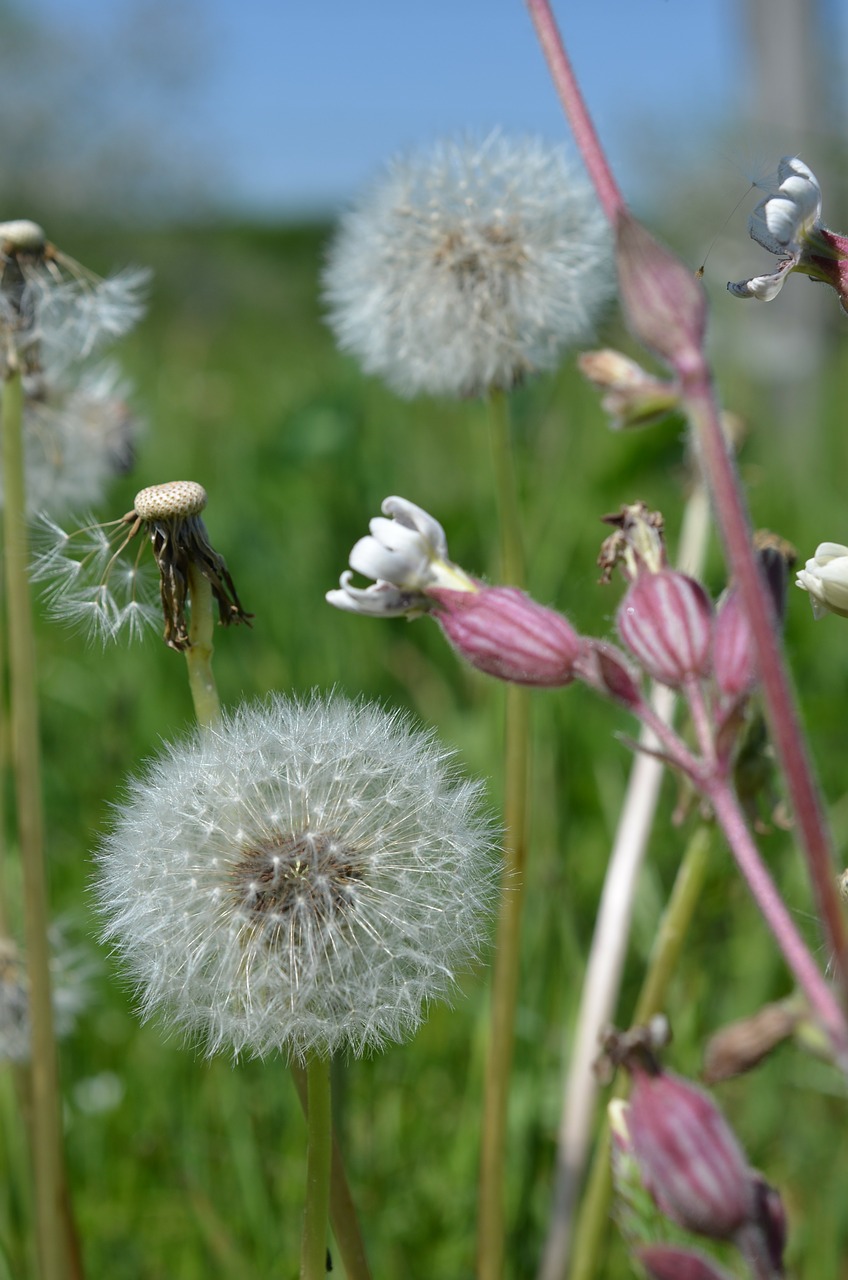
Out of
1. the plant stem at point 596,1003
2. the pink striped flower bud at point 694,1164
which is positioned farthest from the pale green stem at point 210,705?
the plant stem at point 596,1003

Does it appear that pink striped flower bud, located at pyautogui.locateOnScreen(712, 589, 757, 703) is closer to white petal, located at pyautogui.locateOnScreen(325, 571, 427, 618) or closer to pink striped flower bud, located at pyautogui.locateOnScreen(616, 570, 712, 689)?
pink striped flower bud, located at pyautogui.locateOnScreen(616, 570, 712, 689)

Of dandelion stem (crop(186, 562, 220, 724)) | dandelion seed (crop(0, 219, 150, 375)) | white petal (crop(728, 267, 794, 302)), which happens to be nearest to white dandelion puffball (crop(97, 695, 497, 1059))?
dandelion stem (crop(186, 562, 220, 724))

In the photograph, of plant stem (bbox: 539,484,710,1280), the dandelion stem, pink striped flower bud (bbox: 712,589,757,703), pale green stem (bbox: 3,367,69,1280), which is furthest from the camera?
plant stem (bbox: 539,484,710,1280)

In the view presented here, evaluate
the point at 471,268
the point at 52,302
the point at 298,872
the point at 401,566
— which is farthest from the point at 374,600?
the point at 471,268

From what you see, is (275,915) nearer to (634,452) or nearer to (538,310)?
(538,310)

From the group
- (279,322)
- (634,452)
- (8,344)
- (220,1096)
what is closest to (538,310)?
(8,344)
